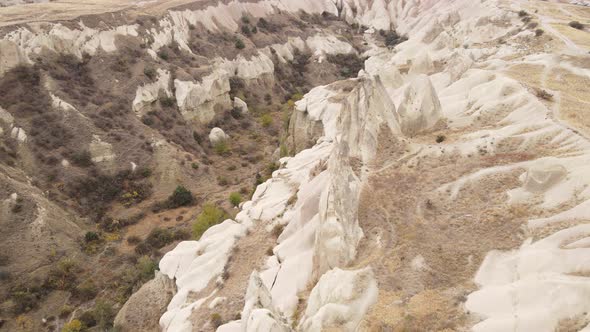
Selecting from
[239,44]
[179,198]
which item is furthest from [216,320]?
[239,44]

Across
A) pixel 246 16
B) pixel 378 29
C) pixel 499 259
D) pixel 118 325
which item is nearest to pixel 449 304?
pixel 499 259

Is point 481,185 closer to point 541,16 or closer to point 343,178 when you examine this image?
point 343,178

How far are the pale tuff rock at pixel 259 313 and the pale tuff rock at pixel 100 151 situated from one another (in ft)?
127

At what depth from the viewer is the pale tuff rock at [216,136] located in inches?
2576

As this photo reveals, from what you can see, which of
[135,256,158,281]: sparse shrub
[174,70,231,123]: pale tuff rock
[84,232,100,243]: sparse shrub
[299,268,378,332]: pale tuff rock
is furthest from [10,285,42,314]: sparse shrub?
[174,70,231,123]: pale tuff rock

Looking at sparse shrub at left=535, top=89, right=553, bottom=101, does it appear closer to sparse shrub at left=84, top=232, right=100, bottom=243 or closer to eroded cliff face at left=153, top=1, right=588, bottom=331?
eroded cliff face at left=153, top=1, right=588, bottom=331

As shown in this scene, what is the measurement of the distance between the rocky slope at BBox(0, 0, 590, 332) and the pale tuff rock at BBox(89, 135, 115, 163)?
23cm

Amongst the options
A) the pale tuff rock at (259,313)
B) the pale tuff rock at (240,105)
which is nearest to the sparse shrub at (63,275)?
the pale tuff rock at (259,313)

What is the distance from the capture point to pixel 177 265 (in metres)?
→ 32.4

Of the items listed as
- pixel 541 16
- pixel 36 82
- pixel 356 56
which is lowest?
pixel 356 56

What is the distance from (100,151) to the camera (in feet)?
175

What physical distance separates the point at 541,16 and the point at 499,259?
56.6 m

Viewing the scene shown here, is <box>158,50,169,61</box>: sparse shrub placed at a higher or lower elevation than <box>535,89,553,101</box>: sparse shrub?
lower

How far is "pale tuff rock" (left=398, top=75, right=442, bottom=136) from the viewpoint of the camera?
112 feet
